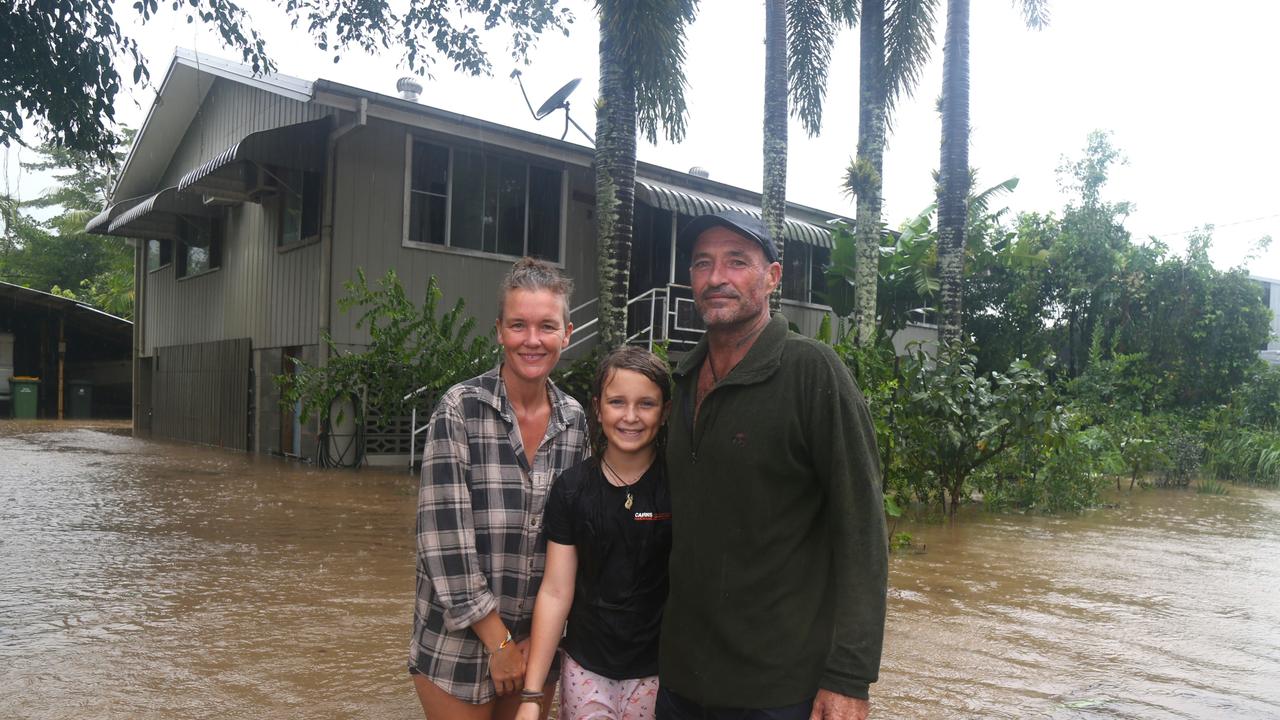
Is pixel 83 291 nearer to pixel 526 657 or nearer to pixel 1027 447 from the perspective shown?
pixel 1027 447

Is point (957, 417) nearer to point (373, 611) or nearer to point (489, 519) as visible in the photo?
point (373, 611)

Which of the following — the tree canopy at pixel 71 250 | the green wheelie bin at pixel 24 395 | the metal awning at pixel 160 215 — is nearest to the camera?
the metal awning at pixel 160 215

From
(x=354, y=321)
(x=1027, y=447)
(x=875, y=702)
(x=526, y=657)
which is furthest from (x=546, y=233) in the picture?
(x=526, y=657)

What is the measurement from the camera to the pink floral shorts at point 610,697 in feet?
7.52

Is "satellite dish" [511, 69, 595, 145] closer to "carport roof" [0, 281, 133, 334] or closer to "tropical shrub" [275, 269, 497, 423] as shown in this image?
"tropical shrub" [275, 269, 497, 423]

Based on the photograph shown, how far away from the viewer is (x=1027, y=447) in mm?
10039

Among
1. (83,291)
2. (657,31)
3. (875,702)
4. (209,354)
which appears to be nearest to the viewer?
(875,702)

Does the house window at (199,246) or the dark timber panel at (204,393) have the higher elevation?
the house window at (199,246)

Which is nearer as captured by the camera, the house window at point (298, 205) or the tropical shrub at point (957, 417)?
the tropical shrub at point (957, 417)

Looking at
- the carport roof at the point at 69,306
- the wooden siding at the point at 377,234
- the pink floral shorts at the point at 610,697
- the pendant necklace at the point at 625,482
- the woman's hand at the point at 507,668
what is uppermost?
the wooden siding at the point at 377,234

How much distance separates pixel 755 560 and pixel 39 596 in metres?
5.32

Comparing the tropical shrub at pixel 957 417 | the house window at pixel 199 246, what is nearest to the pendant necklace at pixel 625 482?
the tropical shrub at pixel 957 417

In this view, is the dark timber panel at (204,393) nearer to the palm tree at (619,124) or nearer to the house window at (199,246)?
the house window at (199,246)

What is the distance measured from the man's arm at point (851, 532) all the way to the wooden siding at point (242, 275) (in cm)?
1244
